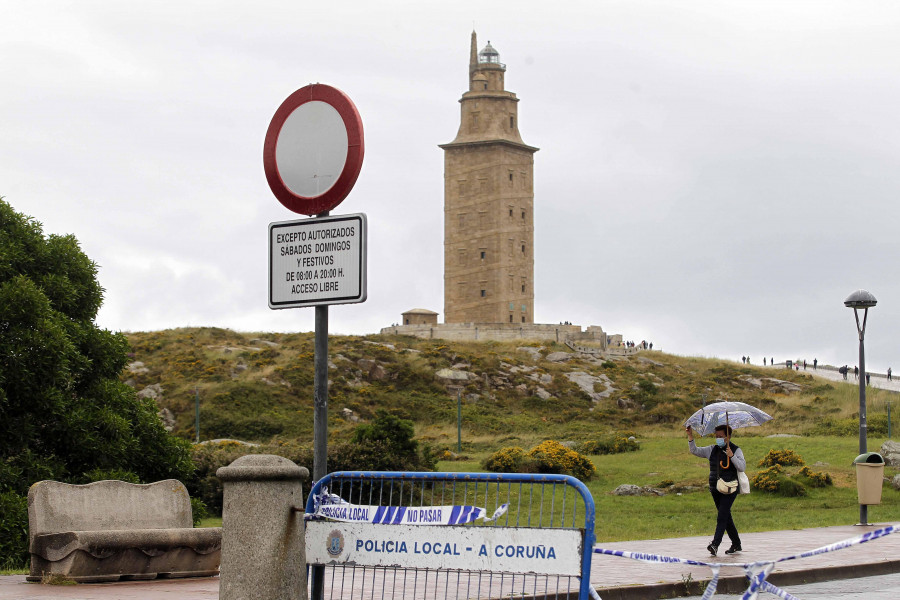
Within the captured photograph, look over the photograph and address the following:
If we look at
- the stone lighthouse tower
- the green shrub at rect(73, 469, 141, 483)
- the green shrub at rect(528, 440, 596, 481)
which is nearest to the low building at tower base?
the stone lighthouse tower

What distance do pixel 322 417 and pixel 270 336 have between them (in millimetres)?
68140

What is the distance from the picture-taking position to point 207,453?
93.5 feet

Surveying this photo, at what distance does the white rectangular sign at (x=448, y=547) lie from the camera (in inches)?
230

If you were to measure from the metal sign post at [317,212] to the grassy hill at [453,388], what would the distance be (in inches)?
1495

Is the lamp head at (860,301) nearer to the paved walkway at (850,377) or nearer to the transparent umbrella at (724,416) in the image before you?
the transparent umbrella at (724,416)

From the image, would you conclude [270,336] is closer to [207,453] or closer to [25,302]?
[207,453]

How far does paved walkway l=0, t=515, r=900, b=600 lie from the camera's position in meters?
9.67

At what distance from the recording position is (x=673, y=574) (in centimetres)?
1142

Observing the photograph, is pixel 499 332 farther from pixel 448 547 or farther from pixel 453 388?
pixel 448 547

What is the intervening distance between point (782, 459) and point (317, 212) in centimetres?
2687

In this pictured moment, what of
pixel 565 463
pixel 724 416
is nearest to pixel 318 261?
pixel 724 416

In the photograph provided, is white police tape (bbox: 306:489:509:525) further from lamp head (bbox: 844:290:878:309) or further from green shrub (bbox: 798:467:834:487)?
green shrub (bbox: 798:467:834:487)

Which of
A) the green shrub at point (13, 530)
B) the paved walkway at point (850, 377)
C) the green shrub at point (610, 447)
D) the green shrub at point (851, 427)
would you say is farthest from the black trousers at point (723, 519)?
the paved walkway at point (850, 377)

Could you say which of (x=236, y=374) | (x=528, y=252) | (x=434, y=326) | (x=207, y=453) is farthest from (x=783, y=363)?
(x=207, y=453)
